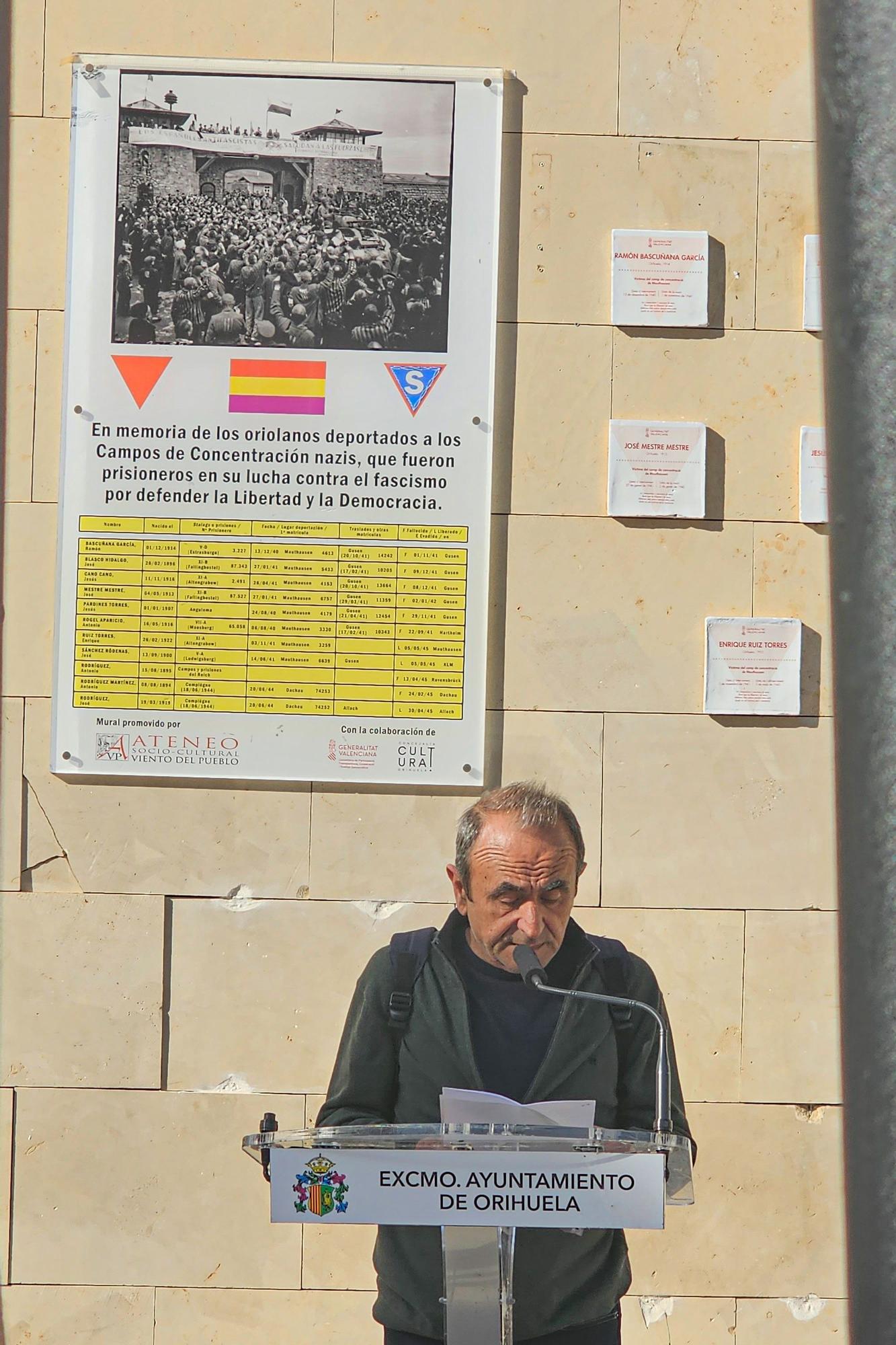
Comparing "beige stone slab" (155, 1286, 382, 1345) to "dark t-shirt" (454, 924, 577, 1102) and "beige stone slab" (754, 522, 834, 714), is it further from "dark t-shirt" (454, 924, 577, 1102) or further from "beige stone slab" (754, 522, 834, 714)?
"beige stone slab" (754, 522, 834, 714)

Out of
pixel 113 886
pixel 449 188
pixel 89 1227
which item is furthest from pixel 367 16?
pixel 89 1227

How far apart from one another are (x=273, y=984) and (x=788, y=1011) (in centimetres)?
133

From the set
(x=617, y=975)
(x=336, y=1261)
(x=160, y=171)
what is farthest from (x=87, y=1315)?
(x=160, y=171)

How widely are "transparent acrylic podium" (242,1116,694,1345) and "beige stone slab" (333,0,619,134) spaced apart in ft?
8.73

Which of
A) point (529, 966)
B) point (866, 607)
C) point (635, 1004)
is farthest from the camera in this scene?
point (529, 966)

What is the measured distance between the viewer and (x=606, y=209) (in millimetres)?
3605

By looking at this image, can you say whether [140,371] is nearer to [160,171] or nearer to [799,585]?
[160,171]

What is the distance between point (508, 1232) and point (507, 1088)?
57cm

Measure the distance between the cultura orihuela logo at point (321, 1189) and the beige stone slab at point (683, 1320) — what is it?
6.73 ft

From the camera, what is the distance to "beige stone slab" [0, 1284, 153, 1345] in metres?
3.56

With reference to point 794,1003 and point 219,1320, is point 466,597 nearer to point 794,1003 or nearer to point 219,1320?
point 794,1003

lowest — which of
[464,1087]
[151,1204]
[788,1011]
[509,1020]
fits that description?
[151,1204]

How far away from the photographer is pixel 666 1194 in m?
2.04

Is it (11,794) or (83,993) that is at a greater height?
(11,794)
